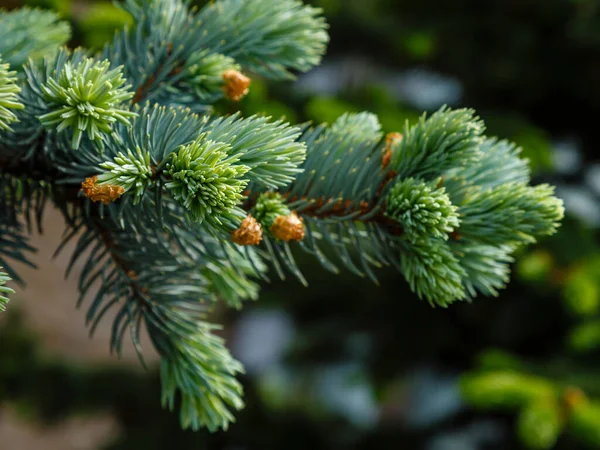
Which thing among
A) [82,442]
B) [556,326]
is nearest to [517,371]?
[556,326]

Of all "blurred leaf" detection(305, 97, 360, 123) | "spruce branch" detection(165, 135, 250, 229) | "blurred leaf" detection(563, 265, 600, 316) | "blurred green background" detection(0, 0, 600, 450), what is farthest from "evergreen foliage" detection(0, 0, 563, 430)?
"blurred green background" detection(0, 0, 600, 450)

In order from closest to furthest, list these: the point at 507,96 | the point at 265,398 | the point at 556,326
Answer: the point at 556,326 → the point at 507,96 → the point at 265,398

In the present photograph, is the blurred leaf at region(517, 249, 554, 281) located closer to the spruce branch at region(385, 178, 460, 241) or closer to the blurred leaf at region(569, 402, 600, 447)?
the blurred leaf at region(569, 402, 600, 447)

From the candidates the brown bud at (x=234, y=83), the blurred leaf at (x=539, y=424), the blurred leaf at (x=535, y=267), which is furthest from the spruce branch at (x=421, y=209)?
the blurred leaf at (x=535, y=267)

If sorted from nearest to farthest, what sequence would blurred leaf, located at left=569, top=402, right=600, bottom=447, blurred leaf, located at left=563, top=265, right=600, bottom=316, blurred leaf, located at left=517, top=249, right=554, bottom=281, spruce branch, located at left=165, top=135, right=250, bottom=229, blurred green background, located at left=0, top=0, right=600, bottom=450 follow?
1. spruce branch, located at left=165, top=135, right=250, bottom=229
2. blurred leaf, located at left=569, top=402, right=600, bottom=447
3. blurred leaf, located at left=563, top=265, right=600, bottom=316
4. blurred leaf, located at left=517, top=249, right=554, bottom=281
5. blurred green background, located at left=0, top=0, right=600, bottom=450

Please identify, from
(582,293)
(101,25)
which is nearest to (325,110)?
(101,25)

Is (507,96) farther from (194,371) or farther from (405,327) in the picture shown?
(194,371)

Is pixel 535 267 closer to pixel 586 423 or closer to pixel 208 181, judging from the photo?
pixel 586 423
